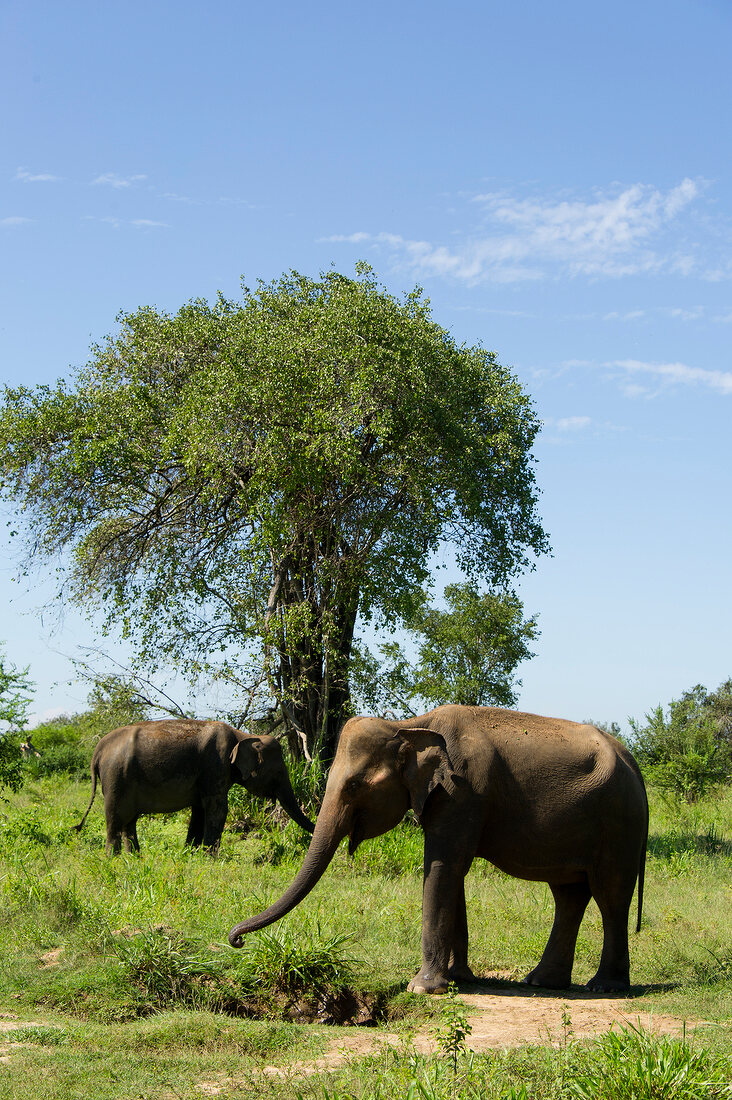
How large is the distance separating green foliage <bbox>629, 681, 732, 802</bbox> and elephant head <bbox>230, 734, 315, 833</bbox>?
11057 mm

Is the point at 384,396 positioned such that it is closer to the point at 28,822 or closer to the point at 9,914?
the point at 28,822

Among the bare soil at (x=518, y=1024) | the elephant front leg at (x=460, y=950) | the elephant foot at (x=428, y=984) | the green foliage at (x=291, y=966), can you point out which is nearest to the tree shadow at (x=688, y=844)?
the elephant front leg at (x=460, y=950)

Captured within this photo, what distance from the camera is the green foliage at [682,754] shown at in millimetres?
22719

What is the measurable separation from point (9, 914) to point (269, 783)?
5.37 meters

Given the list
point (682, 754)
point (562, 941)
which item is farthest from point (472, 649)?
point (562, 941)

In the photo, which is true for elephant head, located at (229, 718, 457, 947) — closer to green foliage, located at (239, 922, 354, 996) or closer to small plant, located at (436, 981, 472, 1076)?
green foliage, located at (239, 922, 354, 996)

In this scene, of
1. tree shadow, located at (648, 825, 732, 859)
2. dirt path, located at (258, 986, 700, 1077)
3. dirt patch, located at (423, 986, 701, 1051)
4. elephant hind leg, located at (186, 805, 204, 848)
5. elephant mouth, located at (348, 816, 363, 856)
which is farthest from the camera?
tree shadow, located at (648, 825, 732, 859)

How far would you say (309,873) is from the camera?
774 centimetres

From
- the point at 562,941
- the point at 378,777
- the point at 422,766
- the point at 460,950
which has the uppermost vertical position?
the point at 422,766

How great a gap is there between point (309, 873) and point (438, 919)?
3.66 ft

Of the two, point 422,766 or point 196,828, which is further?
point 196,828

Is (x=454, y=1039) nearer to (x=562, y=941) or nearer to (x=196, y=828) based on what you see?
(x=562, y=941)

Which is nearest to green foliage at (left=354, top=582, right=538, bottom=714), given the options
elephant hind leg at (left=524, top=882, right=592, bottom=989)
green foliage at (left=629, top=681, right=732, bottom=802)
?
green foliage at (left=629, top=681, right=732, bottom=802)

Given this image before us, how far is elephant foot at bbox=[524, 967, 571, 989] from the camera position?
8.73m
